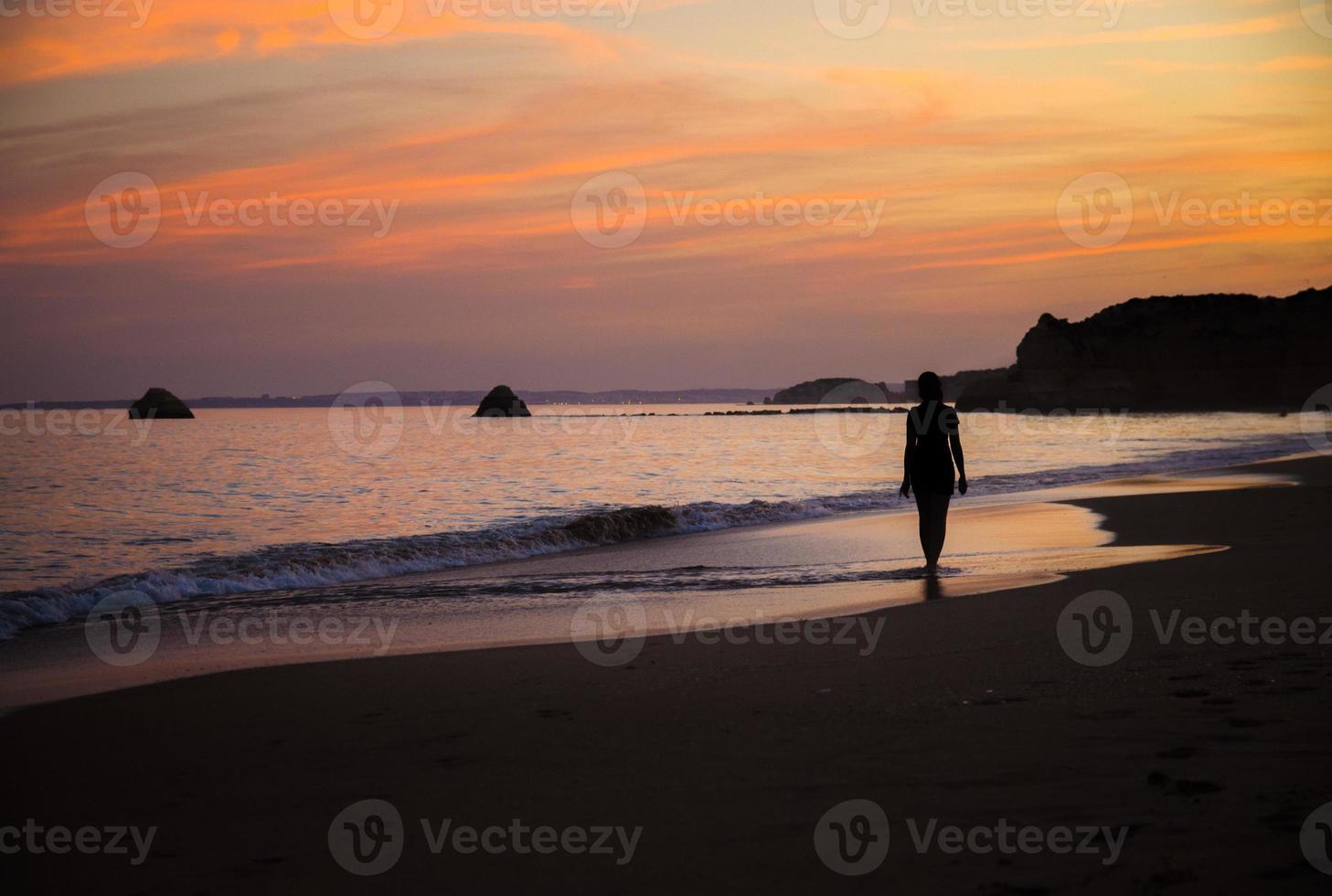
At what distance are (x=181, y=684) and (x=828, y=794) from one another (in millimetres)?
4997

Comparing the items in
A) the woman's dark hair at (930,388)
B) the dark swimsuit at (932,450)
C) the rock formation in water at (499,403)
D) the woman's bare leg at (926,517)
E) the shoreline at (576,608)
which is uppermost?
the rock formation in water at (499,403)

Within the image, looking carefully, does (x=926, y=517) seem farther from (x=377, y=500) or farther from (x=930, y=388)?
(x=377, y=500)

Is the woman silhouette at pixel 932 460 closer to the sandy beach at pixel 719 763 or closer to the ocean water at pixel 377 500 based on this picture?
the sandy beach at pixel 719 763

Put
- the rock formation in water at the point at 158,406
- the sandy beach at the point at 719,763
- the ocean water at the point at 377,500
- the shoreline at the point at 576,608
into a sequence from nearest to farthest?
the sandy beach at the point at 719,763
the shoreline at the point at 576,608
the ocean water at the point at 377,500
the rock formation in water at the point at 158,406

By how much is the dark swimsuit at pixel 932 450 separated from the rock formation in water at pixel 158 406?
11840cm

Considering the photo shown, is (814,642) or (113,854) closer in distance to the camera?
(113,854)

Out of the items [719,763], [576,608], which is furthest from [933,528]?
[719,763]

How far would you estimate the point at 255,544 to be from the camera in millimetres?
15445

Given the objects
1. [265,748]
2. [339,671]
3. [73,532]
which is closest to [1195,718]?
[265,748]

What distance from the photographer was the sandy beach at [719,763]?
3.58m

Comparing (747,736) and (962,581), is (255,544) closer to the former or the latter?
(962,581)

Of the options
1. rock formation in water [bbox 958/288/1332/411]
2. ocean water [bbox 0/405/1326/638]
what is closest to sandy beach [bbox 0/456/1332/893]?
ocean water [bbox 0/405/1326/638]

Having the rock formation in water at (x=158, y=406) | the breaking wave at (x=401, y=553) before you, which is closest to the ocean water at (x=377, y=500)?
the breaking wave at (x=401, y=553)

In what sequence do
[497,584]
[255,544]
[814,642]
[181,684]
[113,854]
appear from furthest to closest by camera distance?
[255,544] → [497,584] → [814,642] → [181,684] → [113,854]
